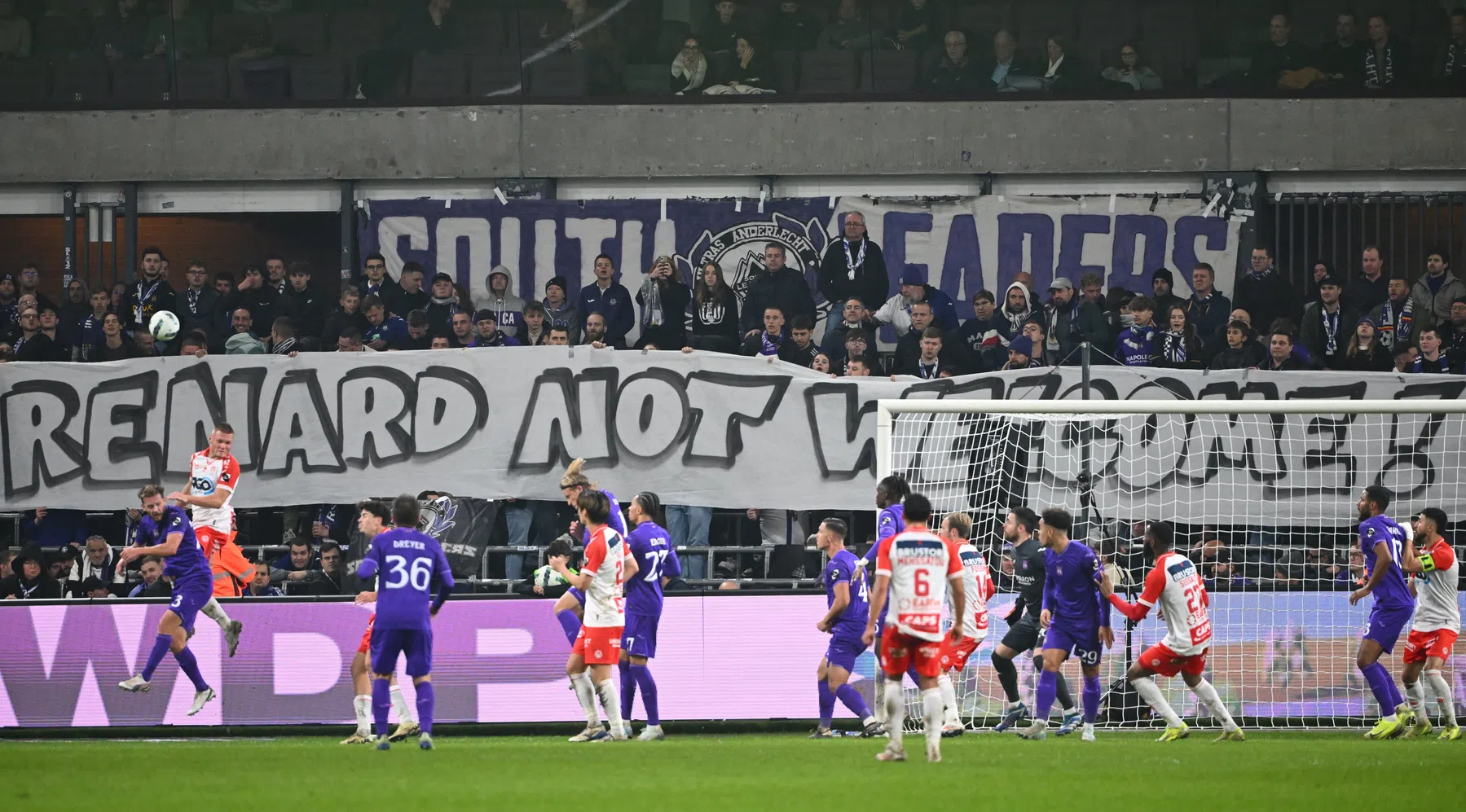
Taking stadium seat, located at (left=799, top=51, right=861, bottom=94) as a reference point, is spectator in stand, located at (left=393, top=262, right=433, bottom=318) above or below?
below

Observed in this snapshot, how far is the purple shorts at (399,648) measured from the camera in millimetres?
12227

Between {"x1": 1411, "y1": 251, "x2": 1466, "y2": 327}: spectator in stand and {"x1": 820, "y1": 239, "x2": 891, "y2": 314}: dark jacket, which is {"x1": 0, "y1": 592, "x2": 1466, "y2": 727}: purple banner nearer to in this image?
{"x1": 1411, "y1": 251, "x2": 1466, "y2": 327}: spectator in stand

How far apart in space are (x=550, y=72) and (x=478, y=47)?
43.4 inches

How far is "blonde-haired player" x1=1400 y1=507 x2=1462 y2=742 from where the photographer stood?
1450 cm

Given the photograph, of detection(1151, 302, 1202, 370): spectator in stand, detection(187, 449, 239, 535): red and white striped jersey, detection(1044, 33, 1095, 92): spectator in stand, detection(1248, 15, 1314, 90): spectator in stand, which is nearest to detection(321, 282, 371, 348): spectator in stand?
detection(187, 449, 239, 535): red and white striped jersey

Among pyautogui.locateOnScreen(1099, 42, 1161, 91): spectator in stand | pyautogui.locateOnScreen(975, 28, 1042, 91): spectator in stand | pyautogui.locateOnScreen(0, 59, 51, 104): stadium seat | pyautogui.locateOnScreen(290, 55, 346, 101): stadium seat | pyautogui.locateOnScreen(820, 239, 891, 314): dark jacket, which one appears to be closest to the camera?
pyautogui.locateOnScreen(820, 239, 891, 314): dark jacket

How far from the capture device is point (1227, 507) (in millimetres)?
17125

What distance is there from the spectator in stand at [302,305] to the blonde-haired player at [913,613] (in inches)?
424

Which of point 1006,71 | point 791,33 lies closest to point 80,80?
point 791,33

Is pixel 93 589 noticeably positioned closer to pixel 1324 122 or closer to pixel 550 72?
pixel 550 72

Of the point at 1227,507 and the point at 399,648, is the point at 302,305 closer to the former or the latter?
the point at 399,648

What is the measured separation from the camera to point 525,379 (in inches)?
720

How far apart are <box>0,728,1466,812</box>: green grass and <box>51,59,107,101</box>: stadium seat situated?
13.0 m

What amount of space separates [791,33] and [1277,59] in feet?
21.4
